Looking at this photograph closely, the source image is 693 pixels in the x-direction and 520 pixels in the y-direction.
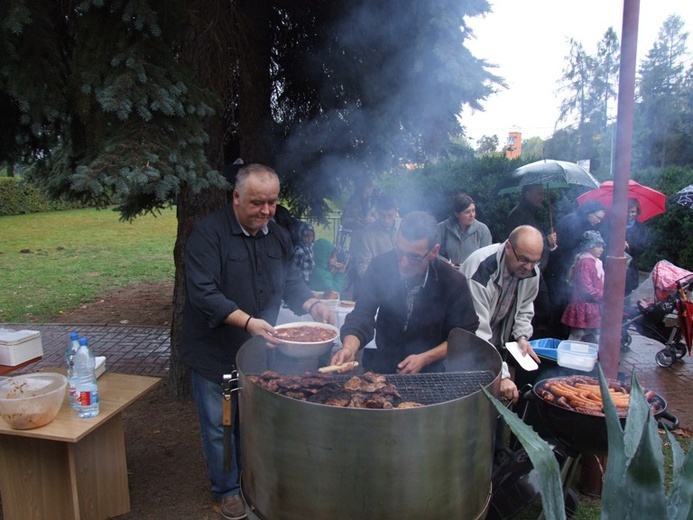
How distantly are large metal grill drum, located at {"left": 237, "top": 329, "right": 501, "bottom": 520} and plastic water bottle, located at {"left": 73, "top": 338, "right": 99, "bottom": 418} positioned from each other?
116cm

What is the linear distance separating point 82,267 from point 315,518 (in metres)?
11.9

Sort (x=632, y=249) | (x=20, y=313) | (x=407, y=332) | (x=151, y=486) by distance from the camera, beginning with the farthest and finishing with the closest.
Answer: (x=20, y=313) < (x=632, y=249) < (x=151, y=486) < (x=407, y=332)

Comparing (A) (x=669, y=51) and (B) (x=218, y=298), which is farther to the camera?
(A) (x=669, y=51)

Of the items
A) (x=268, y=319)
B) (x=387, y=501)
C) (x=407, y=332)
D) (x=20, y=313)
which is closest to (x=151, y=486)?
(x=268, y=319)

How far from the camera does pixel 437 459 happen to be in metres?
1.84

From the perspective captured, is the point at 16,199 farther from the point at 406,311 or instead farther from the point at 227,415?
the point at 227,415

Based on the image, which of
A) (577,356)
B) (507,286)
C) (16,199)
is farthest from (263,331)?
(16,199)

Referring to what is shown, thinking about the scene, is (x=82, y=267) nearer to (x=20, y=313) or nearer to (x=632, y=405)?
(x=20, y=313)

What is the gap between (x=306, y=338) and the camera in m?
2.85

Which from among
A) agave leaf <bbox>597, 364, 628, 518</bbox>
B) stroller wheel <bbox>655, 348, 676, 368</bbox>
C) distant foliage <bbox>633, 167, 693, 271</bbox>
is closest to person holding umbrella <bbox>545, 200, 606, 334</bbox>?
stroller wheel <bbox>655, 348, 676, 368</bbox>

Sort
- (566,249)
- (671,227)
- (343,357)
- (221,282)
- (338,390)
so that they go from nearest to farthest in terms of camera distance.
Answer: (338,390), (343,357), (221,282), (566,249), (671,227)

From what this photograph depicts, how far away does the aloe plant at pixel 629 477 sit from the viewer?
4.45 ft

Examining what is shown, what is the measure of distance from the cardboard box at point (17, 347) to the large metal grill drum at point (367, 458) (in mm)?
1995

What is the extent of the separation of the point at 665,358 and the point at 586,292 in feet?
5.08
